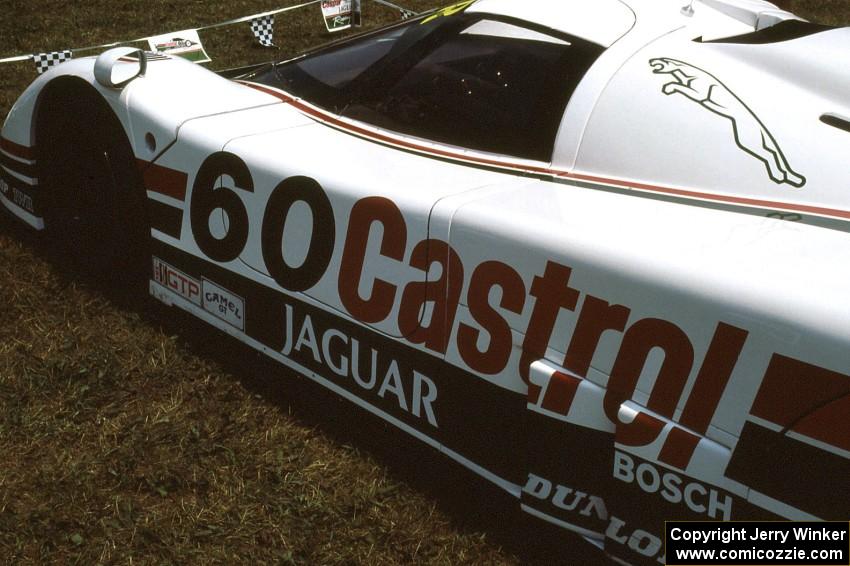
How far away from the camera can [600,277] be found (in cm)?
183

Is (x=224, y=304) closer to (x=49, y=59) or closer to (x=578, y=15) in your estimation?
(x=578, y=15)

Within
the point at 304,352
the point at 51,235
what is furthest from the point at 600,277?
the point at 51,235

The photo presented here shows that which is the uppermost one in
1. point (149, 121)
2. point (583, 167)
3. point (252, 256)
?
point (583, 167)

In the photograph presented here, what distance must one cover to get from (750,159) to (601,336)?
59cm

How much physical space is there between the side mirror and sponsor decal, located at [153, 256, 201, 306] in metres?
0.61

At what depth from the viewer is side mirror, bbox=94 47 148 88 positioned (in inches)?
115

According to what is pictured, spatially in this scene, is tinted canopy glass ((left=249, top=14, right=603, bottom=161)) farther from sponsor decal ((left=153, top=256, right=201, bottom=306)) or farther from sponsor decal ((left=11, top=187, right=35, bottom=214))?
sponsor decal ((left=11, top=187, right=35, bottom=214))

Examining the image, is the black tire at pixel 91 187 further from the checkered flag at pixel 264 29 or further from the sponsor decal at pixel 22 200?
the checkered flag at pixel 264 29

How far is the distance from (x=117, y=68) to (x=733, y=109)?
6.54 feet

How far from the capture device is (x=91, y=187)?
313cm

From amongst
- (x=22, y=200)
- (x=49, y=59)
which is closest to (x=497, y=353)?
(x=22, y=200)

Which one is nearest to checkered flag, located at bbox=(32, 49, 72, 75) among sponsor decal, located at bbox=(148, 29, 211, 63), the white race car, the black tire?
sponsor decal, located at bbox=(148, 29, 211, 63)

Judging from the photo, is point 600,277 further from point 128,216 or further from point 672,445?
point 128,216

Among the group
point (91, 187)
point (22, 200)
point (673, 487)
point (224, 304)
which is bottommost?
point (22, 200)
